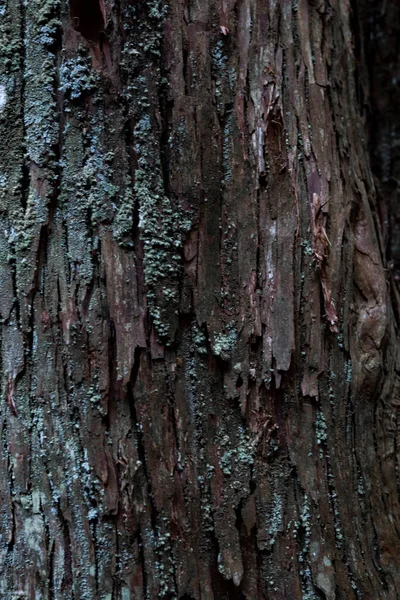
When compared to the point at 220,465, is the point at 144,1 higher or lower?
higher

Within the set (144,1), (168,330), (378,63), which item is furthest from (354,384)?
(378,63)

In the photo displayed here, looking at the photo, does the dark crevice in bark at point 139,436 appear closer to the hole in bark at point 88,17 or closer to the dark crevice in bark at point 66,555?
the dark crevice in bark at point 66,555

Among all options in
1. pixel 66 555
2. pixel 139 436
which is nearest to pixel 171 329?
pixel 139 436

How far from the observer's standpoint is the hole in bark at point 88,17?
1127 mm

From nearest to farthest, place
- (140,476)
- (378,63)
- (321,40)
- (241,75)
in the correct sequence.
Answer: (140,476), (241,75), (321,40), (378,63)

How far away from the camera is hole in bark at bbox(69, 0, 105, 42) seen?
3.70 feet

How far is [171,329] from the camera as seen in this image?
43.1 inches

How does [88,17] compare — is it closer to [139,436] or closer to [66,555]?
[139,436]

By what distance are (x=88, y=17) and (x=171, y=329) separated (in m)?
0.60

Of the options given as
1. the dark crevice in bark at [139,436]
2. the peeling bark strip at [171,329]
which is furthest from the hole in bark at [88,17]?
the dark crevice in bark at [139,436]

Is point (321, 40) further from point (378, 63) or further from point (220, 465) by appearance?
point (220, 465)

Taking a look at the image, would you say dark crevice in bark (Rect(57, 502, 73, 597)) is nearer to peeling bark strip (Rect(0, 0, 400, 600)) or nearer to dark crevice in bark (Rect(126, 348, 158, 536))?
peeling bark strip (Rect(0, 0, 400, 600))

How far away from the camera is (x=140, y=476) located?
105 cm

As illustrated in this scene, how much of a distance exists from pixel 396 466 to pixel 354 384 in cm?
22
